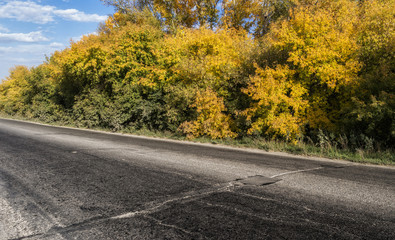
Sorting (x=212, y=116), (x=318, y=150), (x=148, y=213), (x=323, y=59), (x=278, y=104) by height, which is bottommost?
(x=148, y=213)

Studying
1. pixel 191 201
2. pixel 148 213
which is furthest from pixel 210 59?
pixel 148 213

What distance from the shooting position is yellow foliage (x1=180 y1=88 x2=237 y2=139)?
12.6 meters

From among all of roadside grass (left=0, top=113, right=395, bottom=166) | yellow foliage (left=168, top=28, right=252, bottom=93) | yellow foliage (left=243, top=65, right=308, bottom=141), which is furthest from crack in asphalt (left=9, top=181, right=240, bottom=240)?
yellow foliage (left=168, top=28, right=252, bottom=93)

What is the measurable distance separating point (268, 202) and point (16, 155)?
302 inches

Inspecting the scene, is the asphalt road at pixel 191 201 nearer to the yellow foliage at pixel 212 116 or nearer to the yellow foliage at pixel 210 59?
the yellow foliage at pixel 212 116

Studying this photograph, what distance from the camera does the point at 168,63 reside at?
16516mm

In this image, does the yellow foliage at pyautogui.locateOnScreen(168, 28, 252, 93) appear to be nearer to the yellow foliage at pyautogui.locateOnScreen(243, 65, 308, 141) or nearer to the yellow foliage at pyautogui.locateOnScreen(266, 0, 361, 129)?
the yellow foliage at pyautogui.locateOnScreen(243, 65, 308, 141)

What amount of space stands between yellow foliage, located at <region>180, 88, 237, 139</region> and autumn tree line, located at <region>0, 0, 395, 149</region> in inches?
2.1

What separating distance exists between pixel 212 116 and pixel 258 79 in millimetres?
3128

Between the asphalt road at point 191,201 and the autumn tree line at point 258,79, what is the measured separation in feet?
14.2

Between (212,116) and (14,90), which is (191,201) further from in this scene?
(14,90)

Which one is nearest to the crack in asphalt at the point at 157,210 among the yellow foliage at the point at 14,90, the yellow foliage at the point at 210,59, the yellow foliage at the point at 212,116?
the yellow foliage at the point at 212,116

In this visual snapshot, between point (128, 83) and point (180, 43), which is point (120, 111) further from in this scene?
point (180, 43)

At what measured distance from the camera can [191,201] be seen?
385cm
